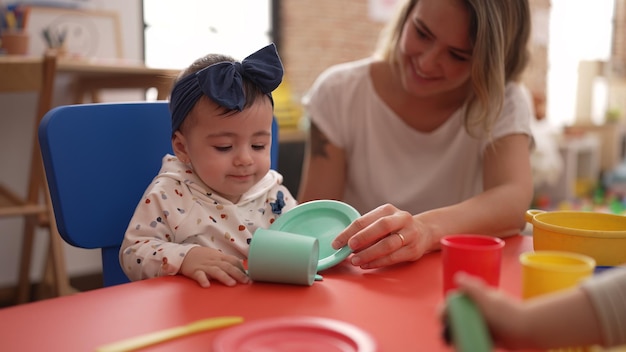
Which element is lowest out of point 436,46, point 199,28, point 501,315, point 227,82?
point 501,315

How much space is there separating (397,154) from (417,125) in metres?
0.10

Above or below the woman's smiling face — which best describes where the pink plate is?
below

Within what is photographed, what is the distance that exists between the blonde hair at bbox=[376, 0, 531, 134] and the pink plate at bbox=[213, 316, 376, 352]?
90 centimetres

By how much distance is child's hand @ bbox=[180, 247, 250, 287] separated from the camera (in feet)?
2.70

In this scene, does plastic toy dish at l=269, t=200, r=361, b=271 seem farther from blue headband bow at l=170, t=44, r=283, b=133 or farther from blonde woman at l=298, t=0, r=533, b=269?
blue headband bow at l=170, t=44, r=283, b=133

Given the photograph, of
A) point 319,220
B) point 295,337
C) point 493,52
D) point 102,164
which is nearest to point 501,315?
point 295,337

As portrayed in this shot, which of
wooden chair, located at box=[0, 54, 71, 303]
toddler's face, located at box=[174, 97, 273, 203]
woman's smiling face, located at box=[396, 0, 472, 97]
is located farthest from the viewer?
wooden chair, located at box=[0, 54, 71, 303]

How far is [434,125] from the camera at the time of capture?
5.39 ft

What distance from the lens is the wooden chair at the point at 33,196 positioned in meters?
2.26

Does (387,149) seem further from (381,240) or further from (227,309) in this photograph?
(227,309)

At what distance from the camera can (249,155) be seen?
3.34 ft

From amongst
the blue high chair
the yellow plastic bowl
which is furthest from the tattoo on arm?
the yellow plastic bowl

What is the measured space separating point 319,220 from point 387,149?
0.73m

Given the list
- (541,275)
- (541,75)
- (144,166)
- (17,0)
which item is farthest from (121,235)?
(541,75)
